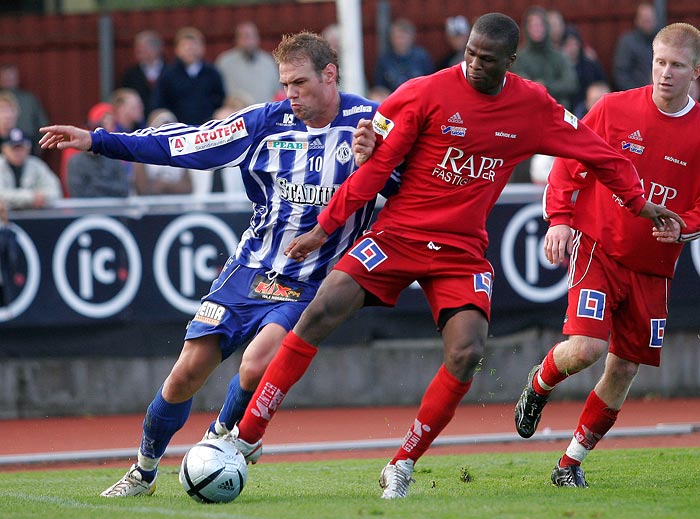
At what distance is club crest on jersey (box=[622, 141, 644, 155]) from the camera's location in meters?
7.49

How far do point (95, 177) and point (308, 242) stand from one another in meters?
5.92

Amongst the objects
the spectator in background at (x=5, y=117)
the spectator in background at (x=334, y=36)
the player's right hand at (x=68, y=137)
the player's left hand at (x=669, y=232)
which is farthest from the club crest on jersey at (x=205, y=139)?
the spectator in background at (x=334, y=36)

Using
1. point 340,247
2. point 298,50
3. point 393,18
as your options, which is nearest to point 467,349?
point 340,247

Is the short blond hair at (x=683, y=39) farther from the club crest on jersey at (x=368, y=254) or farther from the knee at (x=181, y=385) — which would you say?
the knee at (x=181, y=385)

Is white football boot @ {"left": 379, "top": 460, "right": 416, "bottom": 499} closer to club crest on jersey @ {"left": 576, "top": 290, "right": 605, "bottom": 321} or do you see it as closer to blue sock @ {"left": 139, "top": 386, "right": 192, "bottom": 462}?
blue sock @ {"left": 139, "top": 386, "right": 192, "bottom": 462}

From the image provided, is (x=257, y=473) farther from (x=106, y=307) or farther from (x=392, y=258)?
(x=106, y=307)

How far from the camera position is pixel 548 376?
7.64m

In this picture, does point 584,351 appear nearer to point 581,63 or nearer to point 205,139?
point 205,139

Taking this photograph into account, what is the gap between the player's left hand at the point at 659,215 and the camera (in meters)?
7.21

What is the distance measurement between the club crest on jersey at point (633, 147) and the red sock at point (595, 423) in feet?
5.13

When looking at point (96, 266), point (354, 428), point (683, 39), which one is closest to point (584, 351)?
point (683, 39)

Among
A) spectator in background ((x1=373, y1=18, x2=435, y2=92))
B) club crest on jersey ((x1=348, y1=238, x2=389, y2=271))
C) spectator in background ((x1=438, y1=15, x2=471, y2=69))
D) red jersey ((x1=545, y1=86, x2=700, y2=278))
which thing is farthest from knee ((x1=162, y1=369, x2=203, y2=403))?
spectator in background ((x1=438, y1=15, x2=471, y2=69))

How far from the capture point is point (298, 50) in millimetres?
7129

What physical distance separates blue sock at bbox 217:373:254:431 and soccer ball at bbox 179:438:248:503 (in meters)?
0.63
